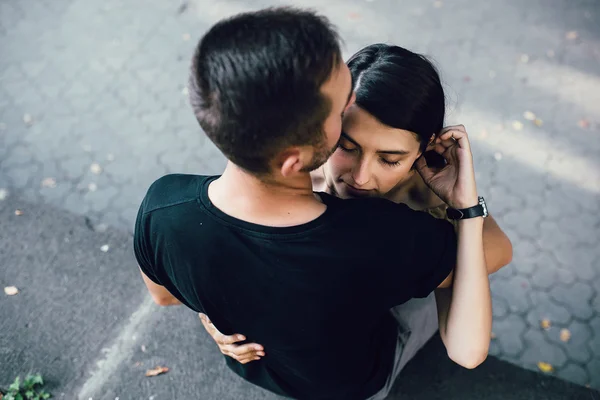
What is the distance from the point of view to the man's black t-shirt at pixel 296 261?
148 cm

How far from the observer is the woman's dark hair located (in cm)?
192

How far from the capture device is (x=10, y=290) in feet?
11.6

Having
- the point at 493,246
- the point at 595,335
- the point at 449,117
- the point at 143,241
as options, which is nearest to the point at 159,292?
the point at 143,241

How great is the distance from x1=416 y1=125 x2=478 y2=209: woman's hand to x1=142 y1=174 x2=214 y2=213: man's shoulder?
1002mm

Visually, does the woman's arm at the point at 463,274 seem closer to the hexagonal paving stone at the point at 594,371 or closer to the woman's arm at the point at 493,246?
the woman's arm at the point at 493,246

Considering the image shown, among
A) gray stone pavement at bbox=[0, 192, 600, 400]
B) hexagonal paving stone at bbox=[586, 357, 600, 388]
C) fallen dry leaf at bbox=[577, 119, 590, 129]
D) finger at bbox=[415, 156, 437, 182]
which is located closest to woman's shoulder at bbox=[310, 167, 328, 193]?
finger at bbox=[415, 156, 437, 182]

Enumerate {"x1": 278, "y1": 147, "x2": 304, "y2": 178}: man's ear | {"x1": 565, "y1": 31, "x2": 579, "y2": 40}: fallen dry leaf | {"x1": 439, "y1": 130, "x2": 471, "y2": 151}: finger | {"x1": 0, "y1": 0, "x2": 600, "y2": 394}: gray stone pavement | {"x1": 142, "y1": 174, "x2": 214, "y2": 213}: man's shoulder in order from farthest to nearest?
1. {"x1": 565, "y1": 31, "x2": 579, "y2": 40}: fallen dry leaf
2. {"x1": 0, "y1": 0, "x2": 600, "y2": 394}: gray stone pavement
3. {"x1": 439, "y1": 130, "x2": 471, "y2": 151}: finger
4. {"x1": 142, "y1": 174, "x2": 214, "y2": 213}: man's shoulder
5. {"x1": 278, "y1": 147, "x2": 304, "y2": 178}: man's ear

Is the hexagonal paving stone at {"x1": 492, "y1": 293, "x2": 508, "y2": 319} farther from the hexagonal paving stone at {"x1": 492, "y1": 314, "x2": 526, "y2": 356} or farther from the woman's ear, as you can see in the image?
the woman's ear

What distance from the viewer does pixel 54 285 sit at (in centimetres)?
355

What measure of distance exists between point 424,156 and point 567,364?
1.86m

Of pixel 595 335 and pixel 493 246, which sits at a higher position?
pixel 493 246

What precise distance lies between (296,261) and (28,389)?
250 centimetres

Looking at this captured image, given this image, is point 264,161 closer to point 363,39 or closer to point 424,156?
point 424,156

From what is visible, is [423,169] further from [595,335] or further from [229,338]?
[595,335]
